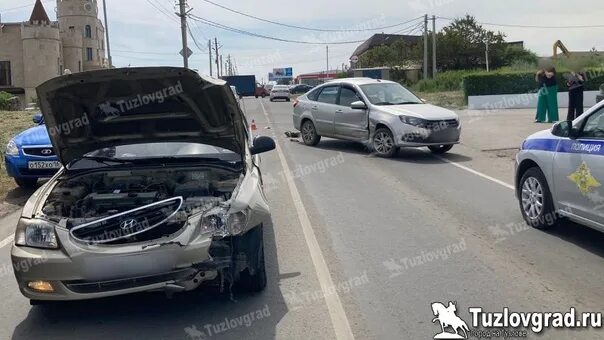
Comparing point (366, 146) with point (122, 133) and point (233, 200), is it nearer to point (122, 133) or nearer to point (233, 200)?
point (122, 133)

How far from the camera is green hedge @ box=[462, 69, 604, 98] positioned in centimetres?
3002

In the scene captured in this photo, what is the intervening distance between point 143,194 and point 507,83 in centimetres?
2867

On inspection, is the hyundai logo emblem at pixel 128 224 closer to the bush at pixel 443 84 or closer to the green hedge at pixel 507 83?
the green hedge at pixel 507 83

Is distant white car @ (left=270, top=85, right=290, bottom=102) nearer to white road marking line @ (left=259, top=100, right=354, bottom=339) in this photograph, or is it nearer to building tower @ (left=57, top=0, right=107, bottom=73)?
building tower @ (left=57, top=0, right=107, bottom=73)

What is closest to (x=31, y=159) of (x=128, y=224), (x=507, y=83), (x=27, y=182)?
(x=27, y=182)

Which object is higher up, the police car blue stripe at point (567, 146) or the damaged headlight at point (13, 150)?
the police car blue stripe at point (567, 146)

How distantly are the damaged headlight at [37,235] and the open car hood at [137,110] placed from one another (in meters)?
1.30

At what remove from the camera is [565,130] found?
634cm

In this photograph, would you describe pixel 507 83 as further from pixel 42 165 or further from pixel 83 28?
pixel 83 28

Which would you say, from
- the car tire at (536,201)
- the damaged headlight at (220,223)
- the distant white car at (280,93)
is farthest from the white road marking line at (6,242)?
the distant white car at (280,93)

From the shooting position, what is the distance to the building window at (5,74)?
61656 mm

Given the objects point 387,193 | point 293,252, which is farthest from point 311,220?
point 387,193

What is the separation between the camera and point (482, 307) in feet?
15.3

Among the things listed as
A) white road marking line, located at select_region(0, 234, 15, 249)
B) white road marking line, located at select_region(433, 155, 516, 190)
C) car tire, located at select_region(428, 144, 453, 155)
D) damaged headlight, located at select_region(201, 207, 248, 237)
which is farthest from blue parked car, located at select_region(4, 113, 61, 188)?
car tire, located at select_region(428, 144, 453, 155)
